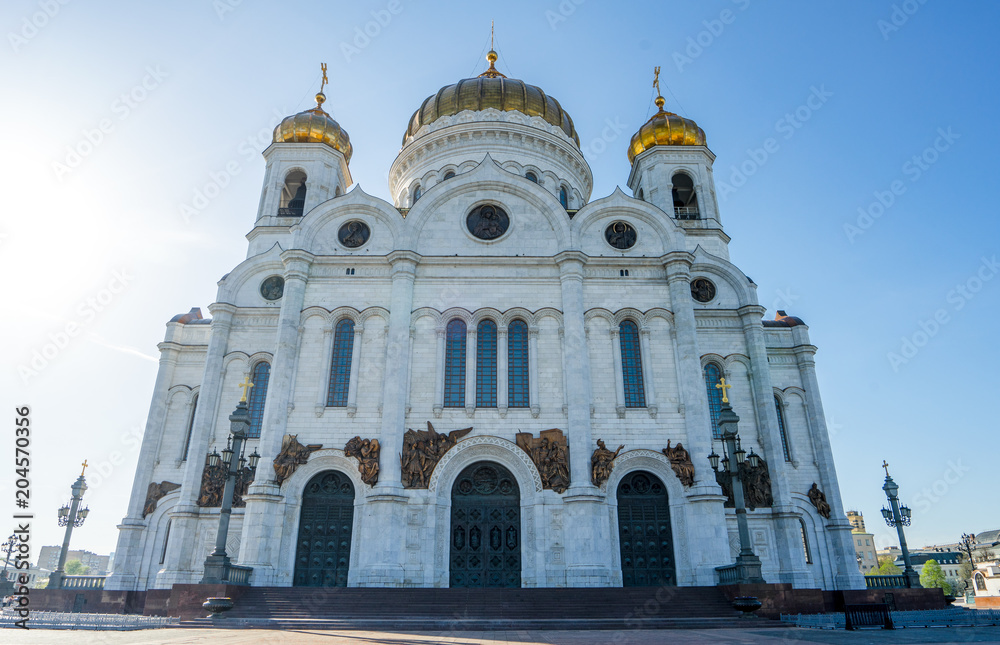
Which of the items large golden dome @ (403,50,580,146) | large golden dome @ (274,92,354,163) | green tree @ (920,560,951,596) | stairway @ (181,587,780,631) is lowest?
stairway @ (181,587,780,631)

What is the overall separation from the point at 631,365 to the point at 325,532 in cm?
1099

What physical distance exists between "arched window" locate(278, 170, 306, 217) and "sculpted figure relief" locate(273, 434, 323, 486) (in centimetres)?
1086

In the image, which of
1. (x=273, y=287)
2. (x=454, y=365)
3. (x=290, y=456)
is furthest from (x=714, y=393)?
(x=273, y=287)

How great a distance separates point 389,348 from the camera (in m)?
20.1

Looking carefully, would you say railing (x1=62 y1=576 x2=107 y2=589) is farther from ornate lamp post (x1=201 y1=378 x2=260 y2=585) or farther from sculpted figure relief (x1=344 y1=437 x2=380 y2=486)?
sculpted figure relief (x1=344 y1=437 x2=380 y2=486)

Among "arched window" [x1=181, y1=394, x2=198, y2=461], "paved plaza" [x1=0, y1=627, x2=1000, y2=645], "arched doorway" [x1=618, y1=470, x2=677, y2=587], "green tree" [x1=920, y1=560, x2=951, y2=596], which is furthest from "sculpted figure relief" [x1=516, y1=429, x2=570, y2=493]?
"green tree" [x1=920, y1=560, x2=951, y2=596]

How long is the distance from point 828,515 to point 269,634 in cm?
1892

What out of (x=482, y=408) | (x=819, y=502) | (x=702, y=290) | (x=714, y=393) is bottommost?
(x=819, y=502)

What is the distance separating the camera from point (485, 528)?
1880 cm

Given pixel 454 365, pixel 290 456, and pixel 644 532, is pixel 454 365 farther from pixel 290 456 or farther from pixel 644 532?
pixel 644 532

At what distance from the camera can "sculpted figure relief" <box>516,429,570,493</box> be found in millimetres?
18703

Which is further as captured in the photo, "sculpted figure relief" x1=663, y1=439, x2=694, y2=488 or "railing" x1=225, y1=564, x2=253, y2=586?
"sculpted figure relief" x1=663, y1=439, x2=694, y2=488

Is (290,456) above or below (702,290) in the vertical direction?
below

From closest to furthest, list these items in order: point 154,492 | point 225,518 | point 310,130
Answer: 1. point 225,518
2. point 154,492
3. point 310,130
